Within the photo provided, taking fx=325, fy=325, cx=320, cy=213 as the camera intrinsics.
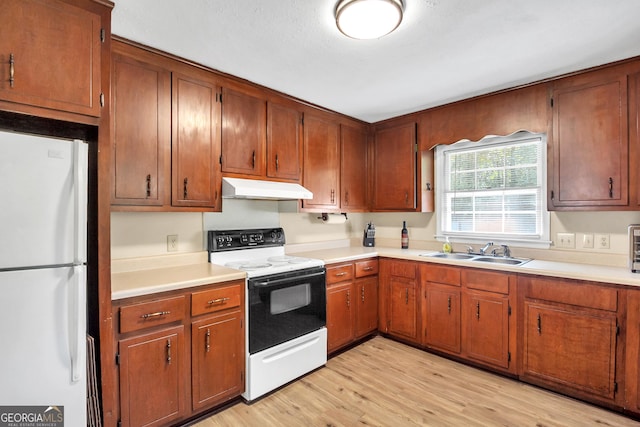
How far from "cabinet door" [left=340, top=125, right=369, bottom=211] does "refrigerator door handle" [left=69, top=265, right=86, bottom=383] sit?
2.44 metres

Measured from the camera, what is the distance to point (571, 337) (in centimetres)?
223

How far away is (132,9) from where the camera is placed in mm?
1671

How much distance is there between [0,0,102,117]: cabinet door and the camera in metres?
1.39

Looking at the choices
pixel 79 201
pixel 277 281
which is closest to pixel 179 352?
pixel 277 281

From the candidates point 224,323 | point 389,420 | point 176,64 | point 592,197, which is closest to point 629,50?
point 592,197

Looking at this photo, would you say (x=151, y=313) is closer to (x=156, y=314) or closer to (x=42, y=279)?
(x=156, y=314)

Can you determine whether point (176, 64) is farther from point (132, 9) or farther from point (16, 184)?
point (16, 184)

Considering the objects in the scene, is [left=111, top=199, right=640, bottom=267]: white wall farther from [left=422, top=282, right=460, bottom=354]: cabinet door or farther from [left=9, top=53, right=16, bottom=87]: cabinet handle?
[left=9, top=53, right=16, bottom=87]: cabinet handle

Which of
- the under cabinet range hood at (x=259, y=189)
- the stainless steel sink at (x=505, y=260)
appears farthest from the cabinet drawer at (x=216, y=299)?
the stainless steel sink at (x=505, y=260)

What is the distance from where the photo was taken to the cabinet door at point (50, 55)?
4.56ft

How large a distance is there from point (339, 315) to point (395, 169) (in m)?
1.67

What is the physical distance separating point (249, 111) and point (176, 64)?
61cm

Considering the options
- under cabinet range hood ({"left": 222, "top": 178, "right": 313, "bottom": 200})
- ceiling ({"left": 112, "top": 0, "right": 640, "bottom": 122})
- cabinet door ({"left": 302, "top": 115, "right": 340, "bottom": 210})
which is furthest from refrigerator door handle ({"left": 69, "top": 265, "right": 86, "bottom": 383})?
cabinet door ({"left": 302, "top": 115, "right": 340, "bottom": 210})

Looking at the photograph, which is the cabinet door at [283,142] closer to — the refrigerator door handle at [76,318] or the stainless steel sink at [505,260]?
the refrigerator door handle at [76,318]
